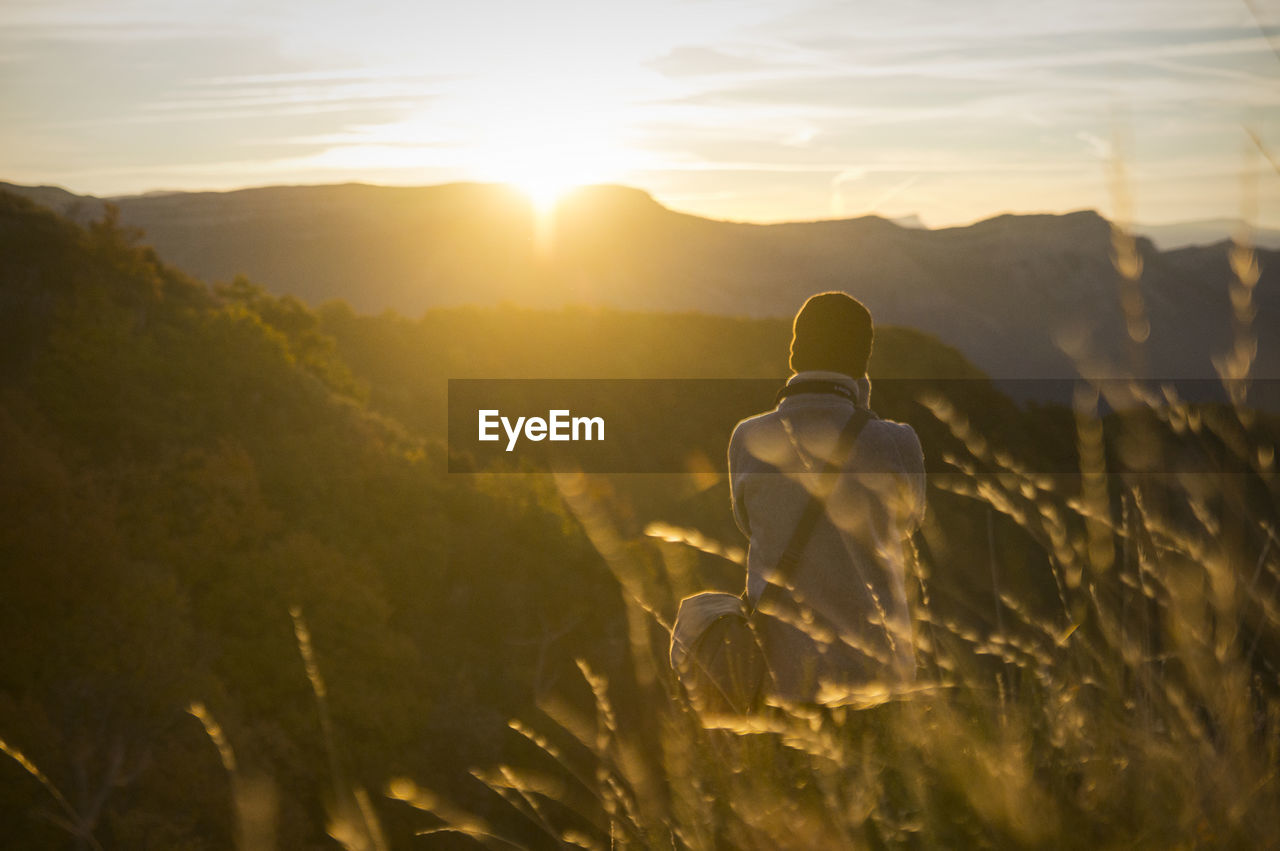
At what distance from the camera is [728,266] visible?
115m

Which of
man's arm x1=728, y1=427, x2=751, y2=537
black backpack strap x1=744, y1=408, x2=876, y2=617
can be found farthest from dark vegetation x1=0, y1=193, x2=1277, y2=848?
black backpack strap x1=744, y1=408, x2=876, y2=617

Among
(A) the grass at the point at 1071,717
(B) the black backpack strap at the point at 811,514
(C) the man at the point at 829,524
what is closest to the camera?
(A) the grass at the point at 1071,717

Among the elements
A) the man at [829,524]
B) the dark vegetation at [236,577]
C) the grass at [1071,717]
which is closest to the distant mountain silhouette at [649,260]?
the dark vegetation at [236,577]

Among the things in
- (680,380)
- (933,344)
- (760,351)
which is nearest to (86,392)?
(680,380)

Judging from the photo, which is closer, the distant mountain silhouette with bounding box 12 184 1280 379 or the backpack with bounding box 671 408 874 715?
the backpack with bounding box 671 408 874 715

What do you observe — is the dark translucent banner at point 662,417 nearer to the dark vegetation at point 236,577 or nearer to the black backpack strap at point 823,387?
the dark vegetation at point 236,577

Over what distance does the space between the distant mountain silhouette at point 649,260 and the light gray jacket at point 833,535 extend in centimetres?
9190

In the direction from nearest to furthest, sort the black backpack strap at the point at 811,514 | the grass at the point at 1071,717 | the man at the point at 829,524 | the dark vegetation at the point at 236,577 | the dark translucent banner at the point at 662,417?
the grass at the point at 1071,717 → the man at the point at 829,524 → the black backpack strap at the point at 811,514 → the dark vegetation at the point at 236,577 → the dark translucent banner at the point at 662,417

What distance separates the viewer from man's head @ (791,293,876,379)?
2773mm

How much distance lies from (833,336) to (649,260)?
366 feet

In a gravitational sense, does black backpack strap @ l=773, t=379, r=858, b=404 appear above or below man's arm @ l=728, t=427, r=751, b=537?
above

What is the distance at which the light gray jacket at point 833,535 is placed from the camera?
2443mm

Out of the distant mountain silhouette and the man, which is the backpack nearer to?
the man

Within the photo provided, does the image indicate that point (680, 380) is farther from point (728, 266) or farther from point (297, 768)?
point (297, 768)
